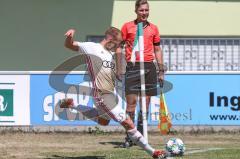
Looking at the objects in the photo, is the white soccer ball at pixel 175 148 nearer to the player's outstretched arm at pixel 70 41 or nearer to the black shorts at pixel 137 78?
the black shorts at pixel 137 78

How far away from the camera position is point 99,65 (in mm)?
8930

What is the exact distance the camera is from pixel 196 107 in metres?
13.9

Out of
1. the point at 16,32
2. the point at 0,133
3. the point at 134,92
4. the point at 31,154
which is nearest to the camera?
the point at 31,154

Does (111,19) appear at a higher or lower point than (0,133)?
higher

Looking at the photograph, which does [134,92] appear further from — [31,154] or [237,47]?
[237,47]

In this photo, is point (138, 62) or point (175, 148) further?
point (138, 62)

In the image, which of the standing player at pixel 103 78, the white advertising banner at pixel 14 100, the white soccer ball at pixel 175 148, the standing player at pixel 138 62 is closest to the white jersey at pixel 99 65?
the standing player at pixel 103 78

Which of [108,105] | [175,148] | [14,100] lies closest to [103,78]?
[108,105]

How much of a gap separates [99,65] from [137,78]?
1626 millimetres

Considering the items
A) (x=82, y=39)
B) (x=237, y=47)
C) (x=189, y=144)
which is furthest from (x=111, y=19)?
(x=189, y=144)

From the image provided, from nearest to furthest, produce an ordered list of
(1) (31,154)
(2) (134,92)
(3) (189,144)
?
(1) (31,154) < (2) (134,92) < (3) (189,144)

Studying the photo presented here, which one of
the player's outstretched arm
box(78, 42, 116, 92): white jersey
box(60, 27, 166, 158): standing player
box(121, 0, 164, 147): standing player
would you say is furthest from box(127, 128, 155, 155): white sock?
box(121, 0, 164, 147): standing player

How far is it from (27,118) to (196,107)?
141 inches

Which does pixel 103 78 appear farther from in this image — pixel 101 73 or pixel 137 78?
pixel 137 78
